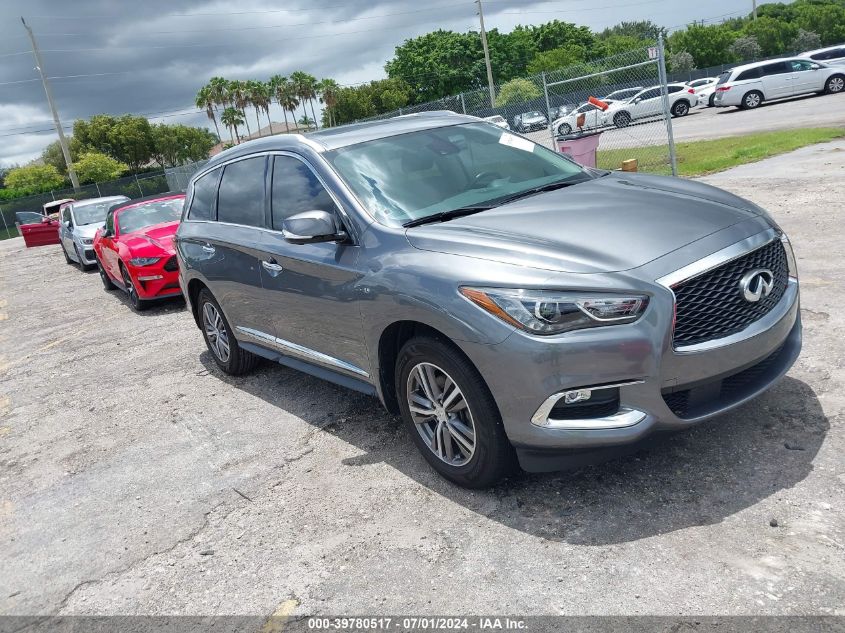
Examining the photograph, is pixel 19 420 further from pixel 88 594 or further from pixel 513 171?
pixel 513 171

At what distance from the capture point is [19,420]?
254 inches

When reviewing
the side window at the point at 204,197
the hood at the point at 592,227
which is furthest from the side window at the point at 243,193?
the hood at the point at 592,227

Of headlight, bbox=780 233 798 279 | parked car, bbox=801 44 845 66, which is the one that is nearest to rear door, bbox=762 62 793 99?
parked car, bbox=801 44 845 66

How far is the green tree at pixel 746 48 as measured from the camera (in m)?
77.1

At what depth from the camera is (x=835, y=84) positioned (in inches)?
1122

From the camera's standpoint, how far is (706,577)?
2816mm

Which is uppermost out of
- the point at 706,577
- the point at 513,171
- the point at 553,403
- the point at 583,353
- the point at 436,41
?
the point at 436,41

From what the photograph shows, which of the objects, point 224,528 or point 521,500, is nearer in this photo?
point 521,500

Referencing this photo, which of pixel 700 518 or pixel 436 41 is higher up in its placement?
pixel 436 41

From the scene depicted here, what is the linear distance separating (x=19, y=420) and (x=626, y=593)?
5.61 metres

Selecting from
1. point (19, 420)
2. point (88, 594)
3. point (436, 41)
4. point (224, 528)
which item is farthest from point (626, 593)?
point (436, 41)

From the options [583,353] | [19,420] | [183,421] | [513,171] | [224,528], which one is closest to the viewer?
[583,353]

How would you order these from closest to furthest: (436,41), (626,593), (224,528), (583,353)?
(626,593)
(583,353)
(224,528)
(436,41)

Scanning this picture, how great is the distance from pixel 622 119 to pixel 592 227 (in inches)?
556
